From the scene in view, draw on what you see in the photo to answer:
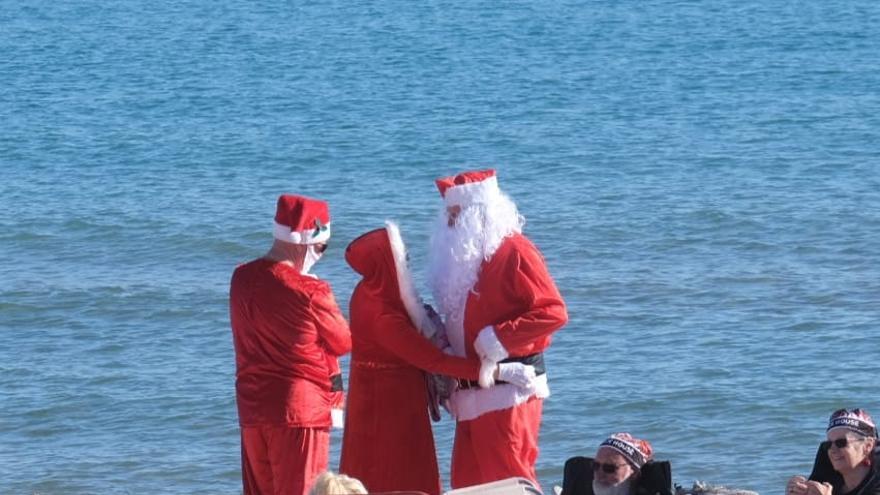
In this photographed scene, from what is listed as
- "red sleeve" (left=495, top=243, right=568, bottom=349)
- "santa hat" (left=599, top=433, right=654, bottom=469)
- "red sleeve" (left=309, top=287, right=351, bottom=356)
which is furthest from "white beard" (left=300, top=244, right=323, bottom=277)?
"santa hat" (left=599, top=433, right=654, bottom=469)

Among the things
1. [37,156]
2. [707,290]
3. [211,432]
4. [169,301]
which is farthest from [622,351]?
[37,156]

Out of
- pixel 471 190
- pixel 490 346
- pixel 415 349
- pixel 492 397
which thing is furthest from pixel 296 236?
pixel 492 397

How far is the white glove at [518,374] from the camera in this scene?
21.0ft

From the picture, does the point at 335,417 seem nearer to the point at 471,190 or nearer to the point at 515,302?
the point at 515,302

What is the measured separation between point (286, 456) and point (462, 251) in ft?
3.31

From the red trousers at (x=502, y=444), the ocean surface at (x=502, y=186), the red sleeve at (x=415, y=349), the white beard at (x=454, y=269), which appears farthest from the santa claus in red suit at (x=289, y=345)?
the ocean surface at (x=502, y=186)

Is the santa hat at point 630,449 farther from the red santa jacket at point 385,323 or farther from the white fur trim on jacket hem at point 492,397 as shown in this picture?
the red santa jacket at point 385,323

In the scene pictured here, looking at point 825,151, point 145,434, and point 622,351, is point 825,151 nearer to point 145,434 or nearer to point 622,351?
point 622,351

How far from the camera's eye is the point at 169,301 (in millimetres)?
14008

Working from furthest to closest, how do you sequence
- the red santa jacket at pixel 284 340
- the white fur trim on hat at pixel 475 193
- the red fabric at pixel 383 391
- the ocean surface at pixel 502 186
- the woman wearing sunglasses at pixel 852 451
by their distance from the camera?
the ocean surface at pixel 502 186, the white fur trim on hat at pixel 475 193, the red fabric at pixel 383 391, the woman wearing sunglasses at pixel 852 451, the red santa jacket at pixel 284 340

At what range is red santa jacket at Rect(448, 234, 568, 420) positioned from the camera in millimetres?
6324

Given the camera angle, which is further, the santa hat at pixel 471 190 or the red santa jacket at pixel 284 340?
the santa hat at pixel 471 190

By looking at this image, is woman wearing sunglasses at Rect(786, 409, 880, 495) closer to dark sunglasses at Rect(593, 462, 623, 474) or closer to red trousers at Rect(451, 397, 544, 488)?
dark sunglasses at Rect(593, 462, 623, 474)

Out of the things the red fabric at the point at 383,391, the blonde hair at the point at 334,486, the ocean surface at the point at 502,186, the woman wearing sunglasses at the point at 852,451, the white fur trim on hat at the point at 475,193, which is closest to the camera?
the blonde hair at the point at 334,486
